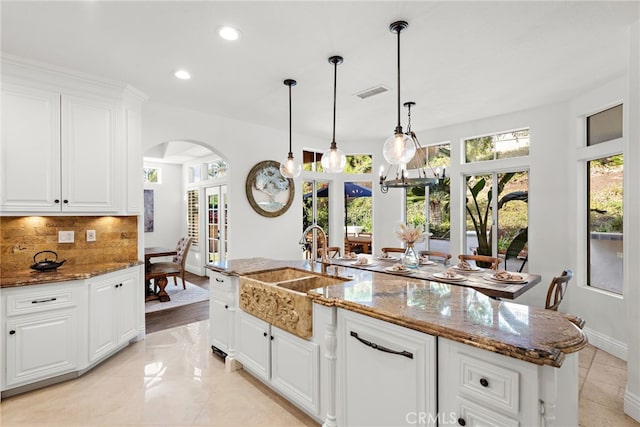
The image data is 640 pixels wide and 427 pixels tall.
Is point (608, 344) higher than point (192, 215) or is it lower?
lower

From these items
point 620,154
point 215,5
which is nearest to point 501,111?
point 620,154

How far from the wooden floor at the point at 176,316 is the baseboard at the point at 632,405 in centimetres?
432

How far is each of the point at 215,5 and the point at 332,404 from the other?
8.65ft

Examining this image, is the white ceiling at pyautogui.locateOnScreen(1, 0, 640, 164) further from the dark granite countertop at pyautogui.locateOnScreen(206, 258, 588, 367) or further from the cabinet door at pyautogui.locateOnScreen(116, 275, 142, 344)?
the cabinet door at pyautogui.locateOnScreen(116, 275, 142, 344)

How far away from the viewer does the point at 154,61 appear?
283cm

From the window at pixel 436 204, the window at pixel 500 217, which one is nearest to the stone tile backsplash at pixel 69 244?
the window at pixel 436 204

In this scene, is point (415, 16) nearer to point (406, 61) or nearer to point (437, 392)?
point (406, 61)

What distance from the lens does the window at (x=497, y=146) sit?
4.50m

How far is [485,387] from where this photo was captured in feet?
4.08

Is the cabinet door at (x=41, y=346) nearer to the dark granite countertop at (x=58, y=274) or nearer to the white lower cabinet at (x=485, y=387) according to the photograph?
the dark granite countertop at (x=58, y=274)

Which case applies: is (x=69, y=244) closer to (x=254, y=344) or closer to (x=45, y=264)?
(x=45, y=264)

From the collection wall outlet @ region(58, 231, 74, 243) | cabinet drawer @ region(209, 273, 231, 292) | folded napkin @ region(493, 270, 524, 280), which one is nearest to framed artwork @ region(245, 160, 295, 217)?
cabinet drawer @ region(209, 273, 231, 292)

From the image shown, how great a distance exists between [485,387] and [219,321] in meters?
2.44

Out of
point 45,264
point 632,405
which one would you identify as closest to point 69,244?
point 45,264
